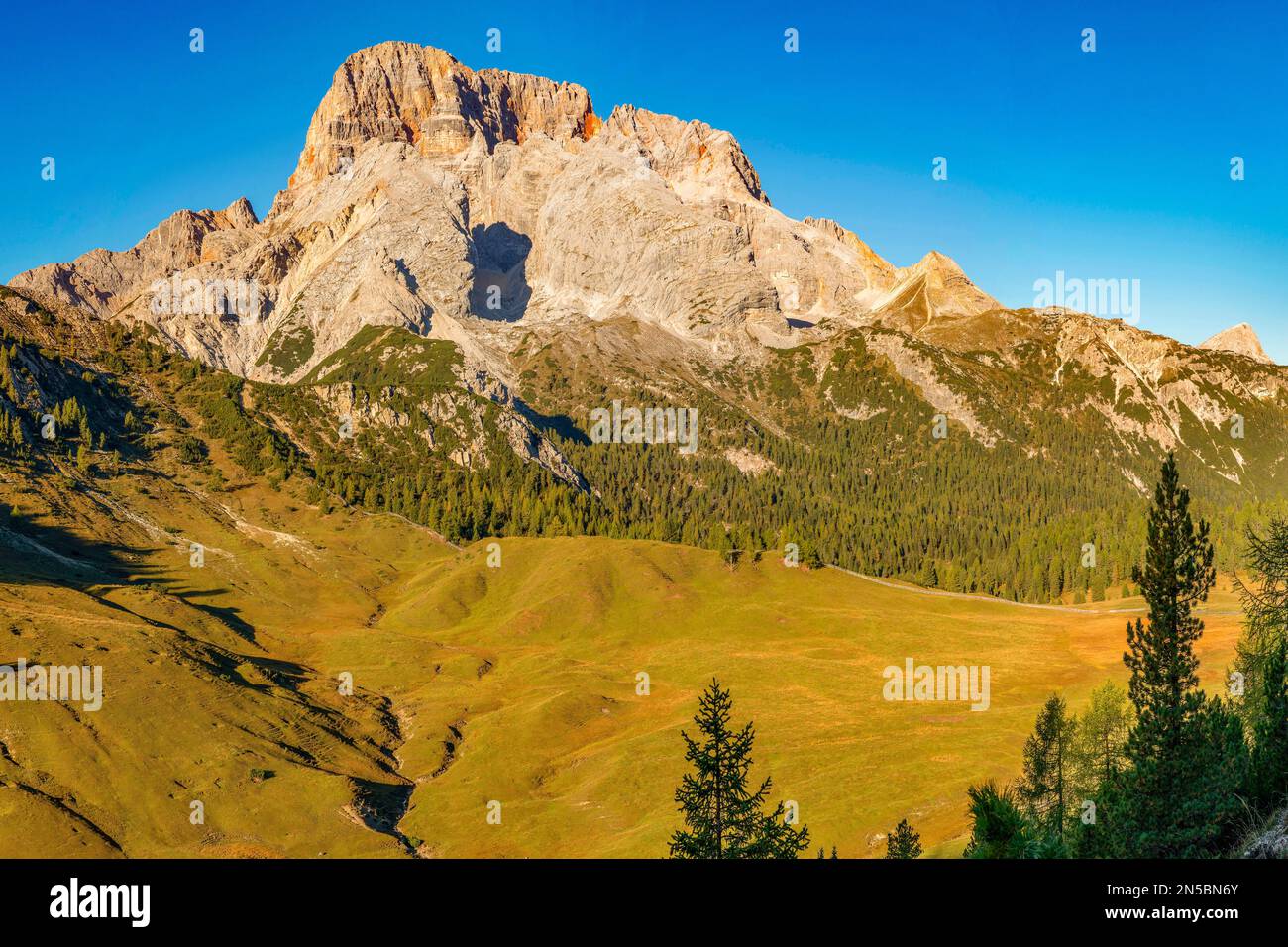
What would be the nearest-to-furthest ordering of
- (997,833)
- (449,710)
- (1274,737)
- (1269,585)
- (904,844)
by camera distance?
1. (1269,585)
2. (1274,737)
3. (997,833)
4. (904,844)
5. (449,710)

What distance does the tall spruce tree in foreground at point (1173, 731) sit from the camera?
3953cm

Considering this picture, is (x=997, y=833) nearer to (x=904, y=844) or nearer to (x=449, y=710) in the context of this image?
(x=904, y=844)

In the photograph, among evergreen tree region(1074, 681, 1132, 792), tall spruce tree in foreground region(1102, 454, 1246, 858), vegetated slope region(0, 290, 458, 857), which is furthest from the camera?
vegetated slope region(0, 290, 458, 857)

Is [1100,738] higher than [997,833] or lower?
higher

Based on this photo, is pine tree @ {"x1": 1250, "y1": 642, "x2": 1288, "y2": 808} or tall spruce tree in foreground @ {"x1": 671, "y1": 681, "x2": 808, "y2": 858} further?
tall spruce tree in foreground @ {"x1": 671, "y1": 681, "x2": 808, "y2": 858}

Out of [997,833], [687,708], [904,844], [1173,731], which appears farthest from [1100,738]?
[687,708]

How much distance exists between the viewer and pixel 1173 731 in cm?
4175

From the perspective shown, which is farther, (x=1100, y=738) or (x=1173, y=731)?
(x=1100, y=738)

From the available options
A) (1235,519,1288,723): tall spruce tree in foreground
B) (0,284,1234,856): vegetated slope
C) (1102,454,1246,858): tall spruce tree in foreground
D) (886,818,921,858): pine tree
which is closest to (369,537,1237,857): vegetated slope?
(0,284,1234,856): vegetated slope

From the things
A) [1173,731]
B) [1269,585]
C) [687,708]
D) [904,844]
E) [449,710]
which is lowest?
[449,710]

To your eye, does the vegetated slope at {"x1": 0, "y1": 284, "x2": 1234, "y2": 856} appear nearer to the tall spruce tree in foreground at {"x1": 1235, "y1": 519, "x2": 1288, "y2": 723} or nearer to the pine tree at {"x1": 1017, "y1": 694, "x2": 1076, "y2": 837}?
the pine tree at {"x1": 1017, "y1": 694, "x2": 1076, "y2": 837}

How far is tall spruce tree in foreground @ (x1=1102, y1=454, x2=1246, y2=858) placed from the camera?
39.5m
